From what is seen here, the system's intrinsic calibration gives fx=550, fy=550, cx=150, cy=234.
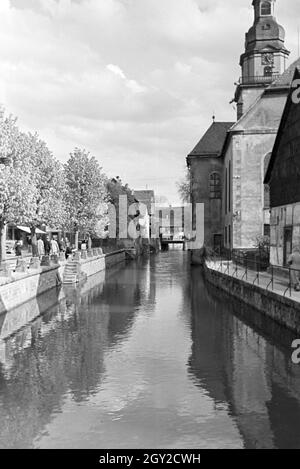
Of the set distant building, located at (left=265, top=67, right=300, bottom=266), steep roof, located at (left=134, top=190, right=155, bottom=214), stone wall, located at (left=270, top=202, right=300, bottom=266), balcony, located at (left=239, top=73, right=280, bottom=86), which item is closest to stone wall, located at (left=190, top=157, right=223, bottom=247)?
balcony, located at (left=239, top=73, right=280, bottom=86)

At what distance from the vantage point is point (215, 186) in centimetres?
5819

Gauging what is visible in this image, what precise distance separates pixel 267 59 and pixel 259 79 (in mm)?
1989

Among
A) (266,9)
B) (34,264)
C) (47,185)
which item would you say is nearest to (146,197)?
(266,9)

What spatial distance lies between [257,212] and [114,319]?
73.3 ft

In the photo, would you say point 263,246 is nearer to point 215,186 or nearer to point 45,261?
point 45,261

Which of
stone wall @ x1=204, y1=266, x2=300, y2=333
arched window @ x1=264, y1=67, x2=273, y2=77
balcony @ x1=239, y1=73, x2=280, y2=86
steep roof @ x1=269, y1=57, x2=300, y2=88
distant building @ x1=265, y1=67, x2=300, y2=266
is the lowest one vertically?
stone wall @ x1=204, y1=266, x2=300, y2=333

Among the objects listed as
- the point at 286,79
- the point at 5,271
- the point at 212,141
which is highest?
the point at 286,79

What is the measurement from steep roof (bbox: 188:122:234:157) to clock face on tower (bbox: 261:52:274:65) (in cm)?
1056

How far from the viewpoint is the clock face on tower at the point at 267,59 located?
51547 millimetres

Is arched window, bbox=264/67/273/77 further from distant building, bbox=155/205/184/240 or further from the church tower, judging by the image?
distant building, bbox=155/205/184/240

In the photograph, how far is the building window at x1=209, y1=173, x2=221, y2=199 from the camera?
58.2m

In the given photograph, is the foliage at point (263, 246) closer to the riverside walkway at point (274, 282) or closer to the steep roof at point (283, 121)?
the riverside walkway at point (274, 282)

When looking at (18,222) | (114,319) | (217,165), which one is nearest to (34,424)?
(114,319)

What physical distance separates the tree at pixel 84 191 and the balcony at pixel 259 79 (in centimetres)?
1696
